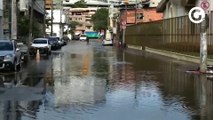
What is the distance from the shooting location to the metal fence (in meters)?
42.3

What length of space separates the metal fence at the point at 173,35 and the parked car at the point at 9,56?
977cm

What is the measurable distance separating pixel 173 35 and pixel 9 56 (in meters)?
27.4

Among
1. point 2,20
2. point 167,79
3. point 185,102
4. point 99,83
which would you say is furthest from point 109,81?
point 2,20

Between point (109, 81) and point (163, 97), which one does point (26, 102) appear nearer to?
point (163, 97)

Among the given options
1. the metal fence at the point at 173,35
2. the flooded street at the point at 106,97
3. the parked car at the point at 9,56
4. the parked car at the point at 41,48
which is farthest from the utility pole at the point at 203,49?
the parked car at the point at 41,48

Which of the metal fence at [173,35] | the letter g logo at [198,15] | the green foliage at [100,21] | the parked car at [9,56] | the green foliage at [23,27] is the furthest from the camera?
the green foliage at [100,21]

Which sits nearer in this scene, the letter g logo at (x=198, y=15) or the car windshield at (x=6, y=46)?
the letter g logo at (x=198, y=15)

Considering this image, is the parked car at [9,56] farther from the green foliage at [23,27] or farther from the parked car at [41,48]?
the green foliage at [23,27]

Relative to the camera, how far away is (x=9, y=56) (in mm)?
27547

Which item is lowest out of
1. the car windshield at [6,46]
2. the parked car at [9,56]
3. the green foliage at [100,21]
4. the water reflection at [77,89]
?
the water reflection at [77,89]

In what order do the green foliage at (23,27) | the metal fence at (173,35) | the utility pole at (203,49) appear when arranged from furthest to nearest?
the green foliage at (23,27) < the metal fence at (173,35) < the utility pole at (203,49)

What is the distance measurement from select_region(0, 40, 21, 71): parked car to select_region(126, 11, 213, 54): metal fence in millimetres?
9773

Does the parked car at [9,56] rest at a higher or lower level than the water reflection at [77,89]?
higher

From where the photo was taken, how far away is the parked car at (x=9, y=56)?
27281 millimetres
